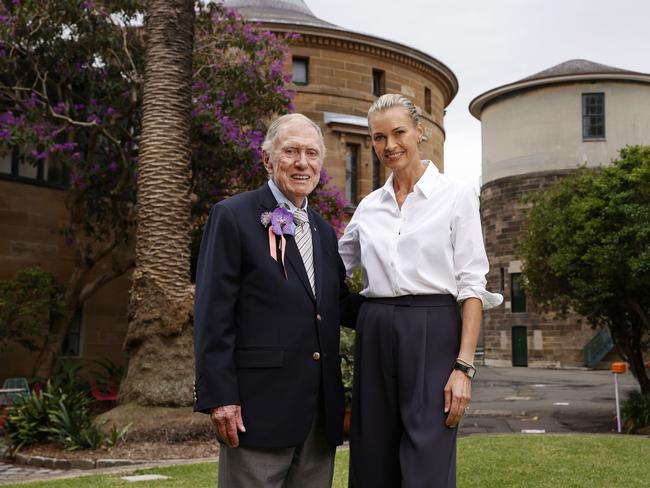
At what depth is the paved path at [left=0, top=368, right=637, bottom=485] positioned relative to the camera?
13.8 m

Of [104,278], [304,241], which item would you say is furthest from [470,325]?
[104,278]

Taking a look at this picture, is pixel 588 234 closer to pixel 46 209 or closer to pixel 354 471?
pixel 46 209

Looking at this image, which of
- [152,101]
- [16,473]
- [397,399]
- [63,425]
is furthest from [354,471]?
[152,101]

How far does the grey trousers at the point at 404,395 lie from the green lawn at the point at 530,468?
431cm

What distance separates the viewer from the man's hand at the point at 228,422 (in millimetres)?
3471

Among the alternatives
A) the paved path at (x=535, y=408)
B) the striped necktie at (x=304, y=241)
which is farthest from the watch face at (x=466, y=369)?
the paved path at (x=535, y=408)

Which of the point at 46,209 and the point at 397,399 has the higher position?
the point at 46,209

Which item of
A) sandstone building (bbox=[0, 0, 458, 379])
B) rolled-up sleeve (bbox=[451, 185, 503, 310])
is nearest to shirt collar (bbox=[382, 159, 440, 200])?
rolled-up sleeve (bbox=[451, 185, 503, 310])

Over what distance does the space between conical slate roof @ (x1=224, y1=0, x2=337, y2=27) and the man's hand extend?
2454 cm

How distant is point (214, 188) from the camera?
54.0 ft

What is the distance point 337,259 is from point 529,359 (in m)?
35.1

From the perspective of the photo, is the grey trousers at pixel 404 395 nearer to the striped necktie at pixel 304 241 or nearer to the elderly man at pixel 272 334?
the elderly man at pixel 272 334

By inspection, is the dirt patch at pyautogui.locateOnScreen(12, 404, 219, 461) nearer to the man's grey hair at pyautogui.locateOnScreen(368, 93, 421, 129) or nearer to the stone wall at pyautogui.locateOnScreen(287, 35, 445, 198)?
the man's grey hair at pyautogui.locateOnScreen(368, 93, 421, 129)

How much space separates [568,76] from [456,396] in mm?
36321
